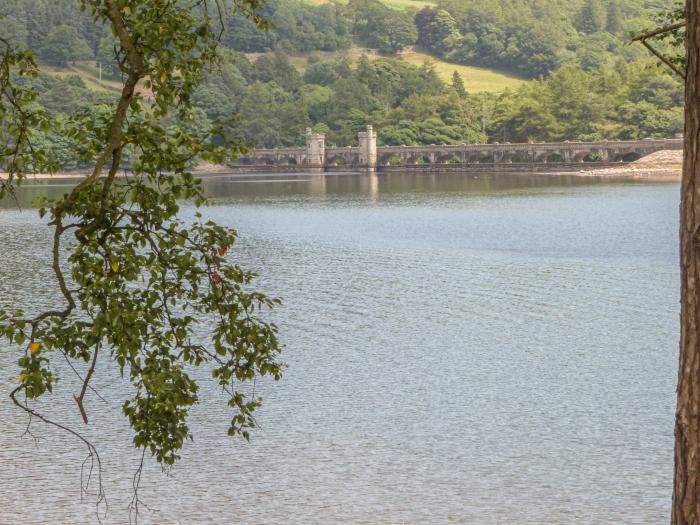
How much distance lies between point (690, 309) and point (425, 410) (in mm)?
15127

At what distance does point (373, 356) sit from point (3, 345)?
8421 millimetres

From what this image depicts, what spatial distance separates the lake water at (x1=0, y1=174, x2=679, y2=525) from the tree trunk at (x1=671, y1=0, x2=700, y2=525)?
9.03m

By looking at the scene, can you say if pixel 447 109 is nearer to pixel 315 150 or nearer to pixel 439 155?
pixel 439 155

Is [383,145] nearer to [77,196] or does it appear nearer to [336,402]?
[336,402]

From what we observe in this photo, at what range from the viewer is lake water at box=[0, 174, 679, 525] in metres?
17.8

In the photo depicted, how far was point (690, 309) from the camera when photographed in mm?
8039

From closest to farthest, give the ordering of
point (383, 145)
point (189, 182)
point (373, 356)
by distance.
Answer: point (189, 182) → point (373, 356) → point (383, 145)

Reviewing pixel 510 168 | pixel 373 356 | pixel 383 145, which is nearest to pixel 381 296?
pixel 373 356

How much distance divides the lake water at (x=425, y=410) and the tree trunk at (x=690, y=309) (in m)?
9.03

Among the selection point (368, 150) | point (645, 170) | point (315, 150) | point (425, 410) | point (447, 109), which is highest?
point (447, 109)

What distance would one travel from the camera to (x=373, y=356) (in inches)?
1107

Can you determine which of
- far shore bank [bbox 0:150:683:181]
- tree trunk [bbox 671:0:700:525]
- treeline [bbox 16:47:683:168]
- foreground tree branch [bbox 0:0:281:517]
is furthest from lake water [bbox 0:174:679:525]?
treeline [bbox 16:47:683:168]

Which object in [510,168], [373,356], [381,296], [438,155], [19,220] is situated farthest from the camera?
[438,155]

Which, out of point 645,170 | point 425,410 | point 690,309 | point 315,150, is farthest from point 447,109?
point 690,309
